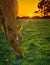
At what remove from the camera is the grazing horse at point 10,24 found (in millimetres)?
3502

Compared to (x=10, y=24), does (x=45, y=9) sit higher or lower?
lower

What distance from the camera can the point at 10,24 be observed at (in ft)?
11.5

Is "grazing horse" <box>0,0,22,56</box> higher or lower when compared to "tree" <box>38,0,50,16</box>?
higher

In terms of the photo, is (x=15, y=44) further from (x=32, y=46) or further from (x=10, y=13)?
(x=32, y=46)

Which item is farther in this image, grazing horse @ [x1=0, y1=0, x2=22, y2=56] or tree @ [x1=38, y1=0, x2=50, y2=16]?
tree @ [x1=38, y1=0, x2=50, y2=16]

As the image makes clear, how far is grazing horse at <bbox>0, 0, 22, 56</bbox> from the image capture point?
3502mm

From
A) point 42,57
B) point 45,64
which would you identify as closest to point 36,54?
point 42,57

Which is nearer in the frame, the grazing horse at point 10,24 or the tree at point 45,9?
the grazing horse at point 10,24

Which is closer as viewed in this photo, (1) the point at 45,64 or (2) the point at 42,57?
(1) the point at 45,64

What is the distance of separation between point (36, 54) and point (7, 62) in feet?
2.34

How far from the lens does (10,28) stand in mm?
3486

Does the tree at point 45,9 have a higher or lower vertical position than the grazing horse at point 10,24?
lower

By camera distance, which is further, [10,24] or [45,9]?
[45,9]

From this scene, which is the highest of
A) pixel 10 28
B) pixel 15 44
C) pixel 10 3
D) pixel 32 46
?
pixel 10 3
